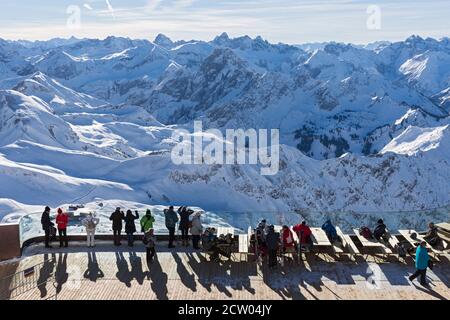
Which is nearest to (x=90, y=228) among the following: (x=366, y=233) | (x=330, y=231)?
(x=330, y=231)

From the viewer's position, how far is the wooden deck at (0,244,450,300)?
17906 mm

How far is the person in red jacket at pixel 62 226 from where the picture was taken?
71.9ft

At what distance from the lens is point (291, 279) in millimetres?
19078

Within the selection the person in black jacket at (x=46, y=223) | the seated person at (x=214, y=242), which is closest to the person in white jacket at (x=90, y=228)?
the person in black jacket at (x=46, y=223)

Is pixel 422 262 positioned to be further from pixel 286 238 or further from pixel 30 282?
pixel 30 282

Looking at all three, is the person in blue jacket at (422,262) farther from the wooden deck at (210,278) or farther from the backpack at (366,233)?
the backpack at (366,233)

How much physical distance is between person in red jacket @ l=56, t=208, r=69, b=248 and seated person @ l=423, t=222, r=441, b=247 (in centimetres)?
1291

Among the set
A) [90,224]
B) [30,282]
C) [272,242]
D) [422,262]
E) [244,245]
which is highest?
[90,224]

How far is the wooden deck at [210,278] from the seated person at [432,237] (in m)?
1.31

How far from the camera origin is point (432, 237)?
21.7m

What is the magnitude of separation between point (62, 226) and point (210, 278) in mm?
6262
